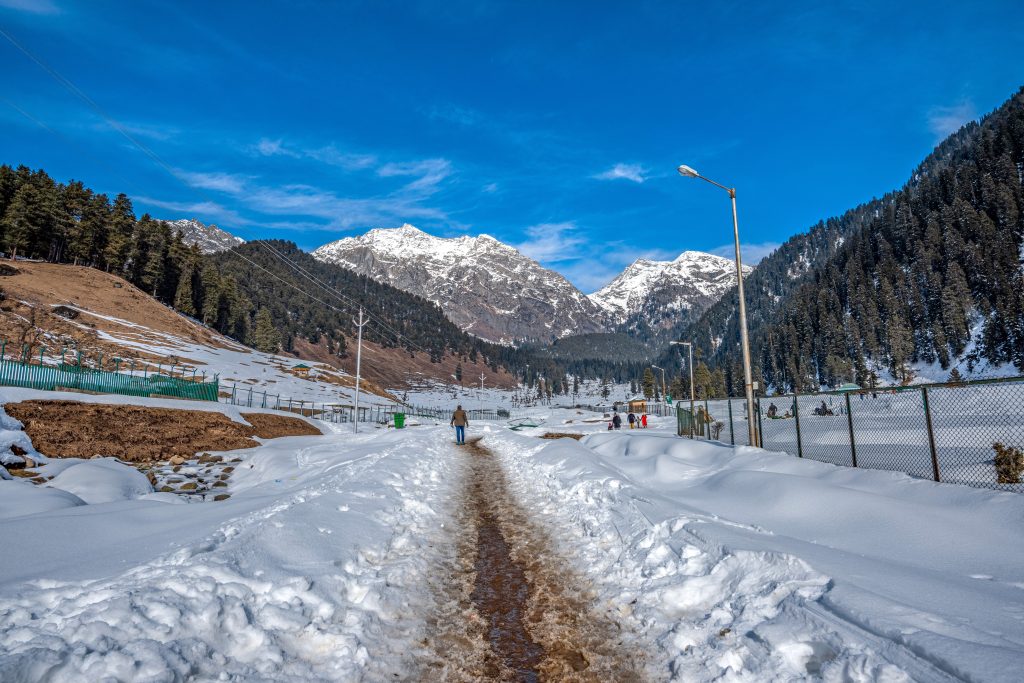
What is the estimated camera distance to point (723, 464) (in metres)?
14.3

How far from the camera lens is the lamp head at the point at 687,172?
1634 cm

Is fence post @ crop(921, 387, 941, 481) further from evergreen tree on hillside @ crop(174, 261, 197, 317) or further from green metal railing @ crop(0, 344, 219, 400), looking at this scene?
evergreen tree on hillside @ crop(174, 261, 197, 317)

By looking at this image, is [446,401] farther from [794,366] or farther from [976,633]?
[976,633]

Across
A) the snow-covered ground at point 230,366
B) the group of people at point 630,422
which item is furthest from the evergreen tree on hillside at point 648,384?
the group of people at point 630,422

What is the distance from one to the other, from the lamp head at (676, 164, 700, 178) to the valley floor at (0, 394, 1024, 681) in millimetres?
10389

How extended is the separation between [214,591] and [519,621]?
299 centimetres

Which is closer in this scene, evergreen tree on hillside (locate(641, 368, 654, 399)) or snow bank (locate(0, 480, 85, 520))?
snow bank (locate(0, 480, 85, 520))

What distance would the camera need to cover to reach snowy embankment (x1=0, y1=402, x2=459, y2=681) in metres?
3.65

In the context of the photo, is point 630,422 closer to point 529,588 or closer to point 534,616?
point 529,588

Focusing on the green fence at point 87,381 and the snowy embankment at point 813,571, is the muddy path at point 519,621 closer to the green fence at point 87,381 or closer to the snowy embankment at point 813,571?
the snowy embankment at point 813,571

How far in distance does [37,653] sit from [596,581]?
17.3 ft

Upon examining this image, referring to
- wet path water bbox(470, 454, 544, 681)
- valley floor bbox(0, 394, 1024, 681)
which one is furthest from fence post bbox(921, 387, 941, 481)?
wet path water bbox(470, 454, 544, 681)

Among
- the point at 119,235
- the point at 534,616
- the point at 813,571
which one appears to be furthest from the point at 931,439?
the point at 119,235

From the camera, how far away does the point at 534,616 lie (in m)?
5.47
